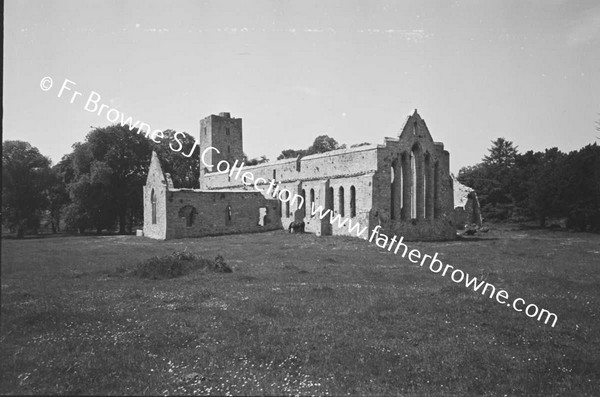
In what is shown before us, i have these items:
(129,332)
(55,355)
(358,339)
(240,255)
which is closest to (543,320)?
(358,339)

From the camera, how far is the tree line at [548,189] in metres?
35.8

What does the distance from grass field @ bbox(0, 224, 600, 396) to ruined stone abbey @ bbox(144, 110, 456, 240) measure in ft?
64.7

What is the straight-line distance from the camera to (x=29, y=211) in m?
5.59

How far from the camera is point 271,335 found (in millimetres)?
8414

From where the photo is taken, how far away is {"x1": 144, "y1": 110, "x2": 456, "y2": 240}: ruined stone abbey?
33.6 m

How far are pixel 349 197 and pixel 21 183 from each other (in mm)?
31482

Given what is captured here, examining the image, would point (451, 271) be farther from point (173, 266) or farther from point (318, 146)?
point (318, 146)

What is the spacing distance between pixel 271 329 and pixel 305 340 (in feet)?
2.92

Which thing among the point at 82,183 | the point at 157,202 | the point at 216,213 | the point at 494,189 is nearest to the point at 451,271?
→ the point at 216,213

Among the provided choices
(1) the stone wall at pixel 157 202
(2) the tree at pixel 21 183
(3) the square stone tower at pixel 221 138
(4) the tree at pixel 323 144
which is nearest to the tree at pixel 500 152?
(4) the tree at pixel 323 144

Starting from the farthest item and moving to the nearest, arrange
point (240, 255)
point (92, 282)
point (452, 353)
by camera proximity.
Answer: point (240, 255) → point (92, 282) → point (452, 353)

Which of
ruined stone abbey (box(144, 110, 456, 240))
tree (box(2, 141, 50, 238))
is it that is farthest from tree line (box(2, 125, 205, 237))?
ruined stone abbey (box(144, 110, 456, 240))

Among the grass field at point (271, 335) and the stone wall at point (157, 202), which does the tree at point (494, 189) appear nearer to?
the stone wall at point (157, 202)

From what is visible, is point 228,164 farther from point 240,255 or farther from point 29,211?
point 29,211
